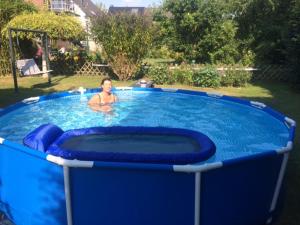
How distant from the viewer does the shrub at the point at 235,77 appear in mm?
15945

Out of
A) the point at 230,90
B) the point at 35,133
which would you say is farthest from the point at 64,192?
the point at 230,90

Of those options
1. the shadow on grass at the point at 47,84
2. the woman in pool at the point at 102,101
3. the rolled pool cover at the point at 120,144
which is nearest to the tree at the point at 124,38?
the shadow on grass at the point at 47,84

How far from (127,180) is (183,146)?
1.72 meters

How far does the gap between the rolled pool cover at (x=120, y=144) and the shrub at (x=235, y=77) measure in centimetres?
1033

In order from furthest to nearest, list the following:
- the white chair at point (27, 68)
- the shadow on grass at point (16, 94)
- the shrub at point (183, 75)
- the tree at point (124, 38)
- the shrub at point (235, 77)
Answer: the tree at point (124, 38)
the shrub at point (183, 75)
the shrub at point (235, 77)
the white chair at point (27, 68)
the shadow on grass at point (16, 94)

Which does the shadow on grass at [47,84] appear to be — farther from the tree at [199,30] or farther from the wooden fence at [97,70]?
the tree at [199,30]

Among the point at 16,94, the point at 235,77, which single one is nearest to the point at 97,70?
the point at 16,94

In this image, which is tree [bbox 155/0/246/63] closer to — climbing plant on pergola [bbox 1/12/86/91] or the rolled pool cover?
climbing plant on pergola [bbox 1/12/86/91]

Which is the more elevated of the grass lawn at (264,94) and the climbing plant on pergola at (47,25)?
the climbing plant on pergola at (47,25)

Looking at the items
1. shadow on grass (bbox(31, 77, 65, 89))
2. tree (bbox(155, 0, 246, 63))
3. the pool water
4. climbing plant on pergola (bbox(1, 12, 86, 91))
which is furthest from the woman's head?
tree (bbox(155, 0, 246, 63))

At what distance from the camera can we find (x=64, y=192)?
4074 mm

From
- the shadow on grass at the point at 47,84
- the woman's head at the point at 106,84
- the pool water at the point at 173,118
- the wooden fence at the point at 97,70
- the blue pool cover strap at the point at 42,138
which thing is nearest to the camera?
the blue pool cover strap at the point at 42,138

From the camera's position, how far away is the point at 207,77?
623 inches

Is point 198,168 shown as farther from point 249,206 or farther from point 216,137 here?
point 216,137
